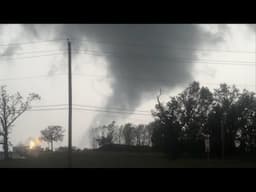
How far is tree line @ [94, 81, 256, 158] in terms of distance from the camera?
59.8m

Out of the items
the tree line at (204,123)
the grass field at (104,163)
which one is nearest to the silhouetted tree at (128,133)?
the tree line at (204,123)

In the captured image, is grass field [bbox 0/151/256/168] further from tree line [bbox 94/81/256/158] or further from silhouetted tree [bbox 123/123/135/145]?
silhouetted tree [bbox 123/123/135/145]

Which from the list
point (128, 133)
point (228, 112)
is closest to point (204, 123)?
point (228, 112)

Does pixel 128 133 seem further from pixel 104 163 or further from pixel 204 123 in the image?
pixel 104 163

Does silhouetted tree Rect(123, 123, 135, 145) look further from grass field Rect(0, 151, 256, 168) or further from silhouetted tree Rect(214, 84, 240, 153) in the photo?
grass field Rect(0, 151, 256, 168)

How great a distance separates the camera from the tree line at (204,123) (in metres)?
59.8

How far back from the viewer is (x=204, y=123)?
68.2 metres

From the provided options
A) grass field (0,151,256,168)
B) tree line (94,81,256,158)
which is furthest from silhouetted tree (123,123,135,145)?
grass field (0,151,256,168)

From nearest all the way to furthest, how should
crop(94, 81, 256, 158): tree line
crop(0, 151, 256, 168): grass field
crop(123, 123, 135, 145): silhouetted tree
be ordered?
crop(0, 151, 256, 168): grass field < crop(94, 81, 256, 158): tree line < crop(123, 123, 135, 145): silhouetted tree

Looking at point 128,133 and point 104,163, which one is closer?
point 104,163

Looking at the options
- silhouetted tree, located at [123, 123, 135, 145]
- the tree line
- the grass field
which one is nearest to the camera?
the grass field

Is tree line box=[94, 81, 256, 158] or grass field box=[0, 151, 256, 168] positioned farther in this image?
tree line box=[94, 81, 256, 158]

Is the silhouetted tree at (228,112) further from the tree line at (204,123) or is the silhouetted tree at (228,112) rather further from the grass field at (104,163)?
the grass field at (104,163)
